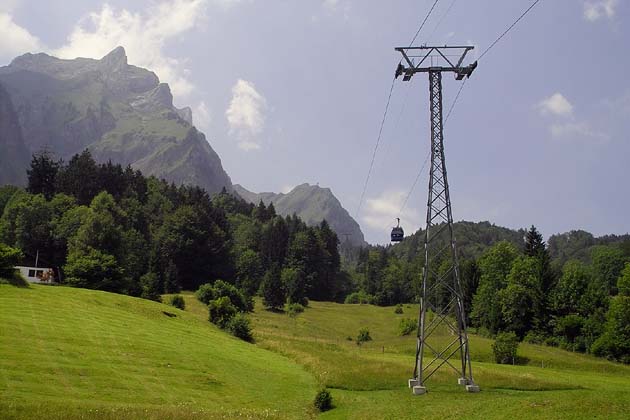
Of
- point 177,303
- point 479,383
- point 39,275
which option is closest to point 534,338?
point 479,383

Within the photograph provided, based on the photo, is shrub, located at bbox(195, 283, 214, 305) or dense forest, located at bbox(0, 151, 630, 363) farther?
shrub, located at bbox(195, 283, 214, 305)

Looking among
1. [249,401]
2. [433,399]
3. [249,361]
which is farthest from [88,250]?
[433,399]

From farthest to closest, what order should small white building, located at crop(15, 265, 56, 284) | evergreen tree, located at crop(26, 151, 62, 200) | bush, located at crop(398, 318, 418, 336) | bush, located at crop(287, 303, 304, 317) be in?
evergreen tree, located at crop(26, 151, 62, 200) < bush, located at crop(287, 303, 304, 317) < bush, located at crop(398, 318, 418, 336) < small white building, located at crop(15, 265, 56, 284)

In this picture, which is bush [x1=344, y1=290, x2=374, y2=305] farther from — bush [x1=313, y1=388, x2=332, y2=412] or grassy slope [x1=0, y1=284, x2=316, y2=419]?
bush [x1=313, y1=388, x2=332, y2=412]

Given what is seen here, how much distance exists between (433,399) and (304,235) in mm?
154718

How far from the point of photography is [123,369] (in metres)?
44.3

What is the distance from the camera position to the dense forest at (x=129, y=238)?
110m

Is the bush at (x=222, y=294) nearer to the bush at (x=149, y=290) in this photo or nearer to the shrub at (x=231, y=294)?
the shrub at (x=231, y=294)

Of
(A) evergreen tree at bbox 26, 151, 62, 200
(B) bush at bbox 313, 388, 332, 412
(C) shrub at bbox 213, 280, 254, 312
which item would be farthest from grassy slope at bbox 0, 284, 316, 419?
(A) evergreen tree at bbox 26, 151, 62, 200

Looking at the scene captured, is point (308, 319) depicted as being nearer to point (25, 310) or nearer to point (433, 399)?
point (25, 310)

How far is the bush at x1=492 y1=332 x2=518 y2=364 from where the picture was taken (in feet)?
244

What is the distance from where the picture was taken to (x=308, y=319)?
12975 centimetres

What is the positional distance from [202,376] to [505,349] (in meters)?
45.2

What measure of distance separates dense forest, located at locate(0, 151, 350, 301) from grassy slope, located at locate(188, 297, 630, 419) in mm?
23702
